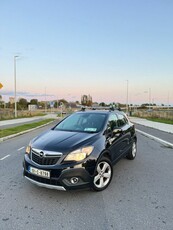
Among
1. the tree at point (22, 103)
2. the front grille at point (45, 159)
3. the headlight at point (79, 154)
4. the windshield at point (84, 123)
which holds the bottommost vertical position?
the front grille at point (45, 159)

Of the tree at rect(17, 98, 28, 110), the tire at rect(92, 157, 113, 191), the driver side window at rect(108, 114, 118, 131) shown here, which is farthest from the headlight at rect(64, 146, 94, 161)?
the tree at rect(17, 98, 28, 110)

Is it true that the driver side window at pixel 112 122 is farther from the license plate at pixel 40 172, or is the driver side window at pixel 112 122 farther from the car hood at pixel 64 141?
the license plate at pixel 40 172

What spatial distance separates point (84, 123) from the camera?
468 centimetres

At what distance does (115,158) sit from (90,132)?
946 millimetres

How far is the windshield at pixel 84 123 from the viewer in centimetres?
431

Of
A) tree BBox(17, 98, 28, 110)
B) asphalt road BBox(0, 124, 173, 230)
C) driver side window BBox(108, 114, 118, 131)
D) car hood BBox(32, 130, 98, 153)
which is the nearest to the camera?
asphalt road BBox(0, 124, 173, 230)

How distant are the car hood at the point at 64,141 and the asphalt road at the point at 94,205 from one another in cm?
93

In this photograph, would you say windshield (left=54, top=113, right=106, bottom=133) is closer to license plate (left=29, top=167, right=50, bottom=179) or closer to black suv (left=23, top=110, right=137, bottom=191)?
black suv (left=23, top=110, right=137, bottom=191)

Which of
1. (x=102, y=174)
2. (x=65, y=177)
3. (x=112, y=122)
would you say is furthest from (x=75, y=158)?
(x=112, y=122)

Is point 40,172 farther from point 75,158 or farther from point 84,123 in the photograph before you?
point 84,123

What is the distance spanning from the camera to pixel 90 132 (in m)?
4.06

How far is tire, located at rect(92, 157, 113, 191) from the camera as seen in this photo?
356cm

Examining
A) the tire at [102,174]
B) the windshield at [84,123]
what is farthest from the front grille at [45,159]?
the windshield at [84,123]

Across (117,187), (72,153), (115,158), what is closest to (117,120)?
(115,158)
